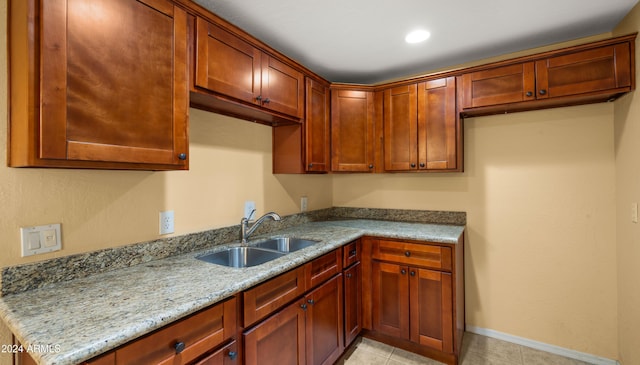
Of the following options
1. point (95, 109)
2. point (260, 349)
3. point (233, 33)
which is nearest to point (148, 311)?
point (260, 349)

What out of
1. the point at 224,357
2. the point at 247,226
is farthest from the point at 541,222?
the point at 224,357

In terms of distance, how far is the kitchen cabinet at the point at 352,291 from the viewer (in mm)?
2105

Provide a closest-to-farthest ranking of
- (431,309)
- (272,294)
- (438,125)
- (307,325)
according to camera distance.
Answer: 1. (272,294)
2. (307,325)
3. (431,309)
4. (438,125)

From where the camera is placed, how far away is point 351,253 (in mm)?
2189

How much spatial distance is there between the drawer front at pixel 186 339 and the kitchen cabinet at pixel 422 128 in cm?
186

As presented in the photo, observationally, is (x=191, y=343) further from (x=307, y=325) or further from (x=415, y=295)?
(x=415, y=295)

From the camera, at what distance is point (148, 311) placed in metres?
0.95

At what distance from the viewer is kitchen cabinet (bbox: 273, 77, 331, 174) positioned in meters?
2.26

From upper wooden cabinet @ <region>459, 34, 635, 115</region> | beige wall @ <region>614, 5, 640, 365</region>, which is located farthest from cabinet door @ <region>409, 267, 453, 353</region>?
upper wooden cabinet @ <region>459, 34, 635, 115</region>

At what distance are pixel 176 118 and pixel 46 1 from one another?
0.54 meters

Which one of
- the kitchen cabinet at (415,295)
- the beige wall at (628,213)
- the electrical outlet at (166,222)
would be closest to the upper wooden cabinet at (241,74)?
the electrical outlet at (166,222)

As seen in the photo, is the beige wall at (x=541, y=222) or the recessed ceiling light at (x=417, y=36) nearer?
the recessed ceiling light at (x=417, y=36)

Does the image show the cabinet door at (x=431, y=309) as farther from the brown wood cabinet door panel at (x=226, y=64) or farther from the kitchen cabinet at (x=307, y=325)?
the brown wood cabinet door panel at (x=226, y=64)

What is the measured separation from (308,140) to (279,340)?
4.67 ft
